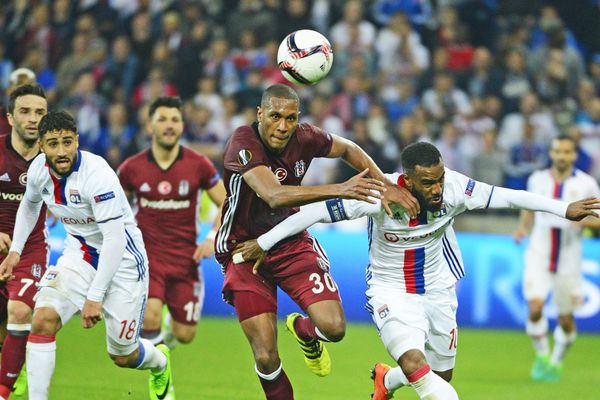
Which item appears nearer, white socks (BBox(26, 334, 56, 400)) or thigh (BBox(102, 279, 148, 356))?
white socks (BBox(26, 334, 56, 400))

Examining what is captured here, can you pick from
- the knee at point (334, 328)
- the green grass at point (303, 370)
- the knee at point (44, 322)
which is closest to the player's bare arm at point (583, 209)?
the knee at point (334, 328)

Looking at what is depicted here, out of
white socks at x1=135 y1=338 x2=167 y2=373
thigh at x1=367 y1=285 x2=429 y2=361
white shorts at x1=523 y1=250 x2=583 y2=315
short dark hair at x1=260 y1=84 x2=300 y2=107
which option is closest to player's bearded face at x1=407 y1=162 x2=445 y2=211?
thigh at x1=367 y1=285 x2=429 y2=361

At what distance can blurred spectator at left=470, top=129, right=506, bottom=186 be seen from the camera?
15.1m

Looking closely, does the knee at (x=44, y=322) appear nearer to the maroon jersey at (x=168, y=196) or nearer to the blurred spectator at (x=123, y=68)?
the maroon jersey at (x=168, y=196)

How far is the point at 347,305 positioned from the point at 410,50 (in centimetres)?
496

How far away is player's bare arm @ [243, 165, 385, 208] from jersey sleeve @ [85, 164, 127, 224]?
2.89 feet

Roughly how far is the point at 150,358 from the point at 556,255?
16.6 ft

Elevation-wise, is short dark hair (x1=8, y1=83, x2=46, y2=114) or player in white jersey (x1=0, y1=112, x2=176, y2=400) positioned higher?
short dark hair (x1=8, y1=83, x2=46, y2=114)

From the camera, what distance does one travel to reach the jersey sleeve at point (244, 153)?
7.07m

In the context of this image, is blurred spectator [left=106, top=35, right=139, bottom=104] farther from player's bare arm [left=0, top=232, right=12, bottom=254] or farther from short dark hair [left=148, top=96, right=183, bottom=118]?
player's bare arm [left=0, top=232, right=12, bottom=254]

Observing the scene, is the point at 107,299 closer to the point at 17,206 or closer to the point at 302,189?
the point at 17,206

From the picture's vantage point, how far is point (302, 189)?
267 inches

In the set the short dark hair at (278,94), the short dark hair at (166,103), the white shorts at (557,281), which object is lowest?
the white shorts at (557,281)

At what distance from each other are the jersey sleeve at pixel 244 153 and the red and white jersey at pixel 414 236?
22.4 inches
